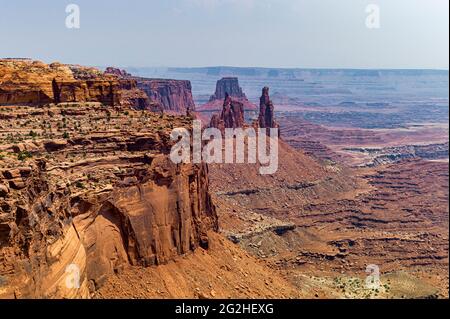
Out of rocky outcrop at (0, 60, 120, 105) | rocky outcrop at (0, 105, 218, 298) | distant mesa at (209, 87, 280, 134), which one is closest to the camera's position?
rocky outcrop at (0, 105, 218, 298)

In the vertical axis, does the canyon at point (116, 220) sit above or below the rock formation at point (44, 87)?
below

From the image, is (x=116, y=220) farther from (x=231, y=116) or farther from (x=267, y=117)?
(x=267, y=117)

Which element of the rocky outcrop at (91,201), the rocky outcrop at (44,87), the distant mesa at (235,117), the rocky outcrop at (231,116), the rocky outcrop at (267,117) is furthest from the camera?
the rocky outcrop at (267,117)

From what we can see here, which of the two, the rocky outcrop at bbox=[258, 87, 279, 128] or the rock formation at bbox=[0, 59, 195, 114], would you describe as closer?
the rock formation at bbox=[0, 59, 195, 114]

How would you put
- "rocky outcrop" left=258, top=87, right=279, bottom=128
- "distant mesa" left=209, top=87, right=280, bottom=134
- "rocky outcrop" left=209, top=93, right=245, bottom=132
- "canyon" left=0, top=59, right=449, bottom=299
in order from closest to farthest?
"canyon" left=0, top=59, right=449, bottom=299 → "distant mesa" left=209, top=87, right=280, bottom=134 → "rocky outcrop" left=209, top=93, right=245, bottom=132 → "rocky outcrop" left=258, top=87, right=279, bottom=128

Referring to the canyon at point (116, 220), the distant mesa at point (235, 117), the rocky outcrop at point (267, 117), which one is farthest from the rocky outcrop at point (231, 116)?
the canyon at point (116, 220)

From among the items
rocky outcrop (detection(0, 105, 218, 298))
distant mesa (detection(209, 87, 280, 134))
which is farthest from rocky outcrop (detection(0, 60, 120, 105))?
distant mesa (detection(209, 87, 280, 134))

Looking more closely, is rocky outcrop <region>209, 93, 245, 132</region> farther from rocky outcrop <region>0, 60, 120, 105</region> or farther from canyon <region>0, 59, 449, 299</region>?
rocky outcrop <region>0, 60, 120, 105</region>

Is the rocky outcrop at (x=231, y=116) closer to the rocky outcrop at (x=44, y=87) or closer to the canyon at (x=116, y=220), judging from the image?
the canyon at (x=116, y=220)

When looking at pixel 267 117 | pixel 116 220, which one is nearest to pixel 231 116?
pixel 267 117
